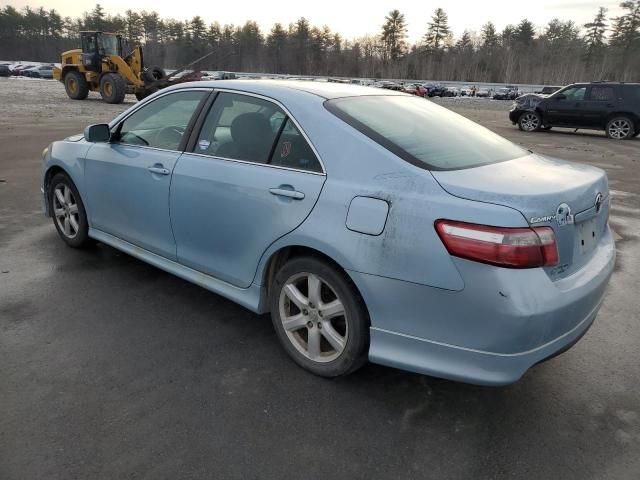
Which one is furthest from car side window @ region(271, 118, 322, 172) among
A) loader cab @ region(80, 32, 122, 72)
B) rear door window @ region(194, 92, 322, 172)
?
loader cab @ region(80, 32, 122, 72)

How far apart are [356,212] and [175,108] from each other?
202cm

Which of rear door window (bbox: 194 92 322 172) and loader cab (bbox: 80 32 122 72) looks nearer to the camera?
rear door window (bbox: 194 92 322 172)

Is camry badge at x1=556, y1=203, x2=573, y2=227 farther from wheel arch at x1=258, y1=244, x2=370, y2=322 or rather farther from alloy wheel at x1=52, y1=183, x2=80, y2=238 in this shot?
alloy wheel at x1=52, y1=183, x2=80, y2=238

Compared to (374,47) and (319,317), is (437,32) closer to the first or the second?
(374,47)

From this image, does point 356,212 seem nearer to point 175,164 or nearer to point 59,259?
point 175,164

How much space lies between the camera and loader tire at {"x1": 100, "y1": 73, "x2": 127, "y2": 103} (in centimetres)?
2203

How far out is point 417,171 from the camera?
2.48 meters

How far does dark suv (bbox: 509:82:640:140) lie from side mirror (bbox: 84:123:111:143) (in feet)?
55.5

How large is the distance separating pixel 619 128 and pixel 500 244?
1768cm

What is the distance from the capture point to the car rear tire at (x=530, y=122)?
18.3 meters

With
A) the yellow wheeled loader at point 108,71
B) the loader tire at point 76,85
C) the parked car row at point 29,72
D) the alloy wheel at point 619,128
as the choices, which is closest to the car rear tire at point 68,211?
the alloy wheel at point 619,128

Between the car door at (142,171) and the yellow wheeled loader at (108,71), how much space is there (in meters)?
19.6

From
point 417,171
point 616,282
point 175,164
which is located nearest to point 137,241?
point 175,164

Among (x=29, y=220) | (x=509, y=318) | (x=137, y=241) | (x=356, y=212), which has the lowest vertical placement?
(x=29, y=220)
